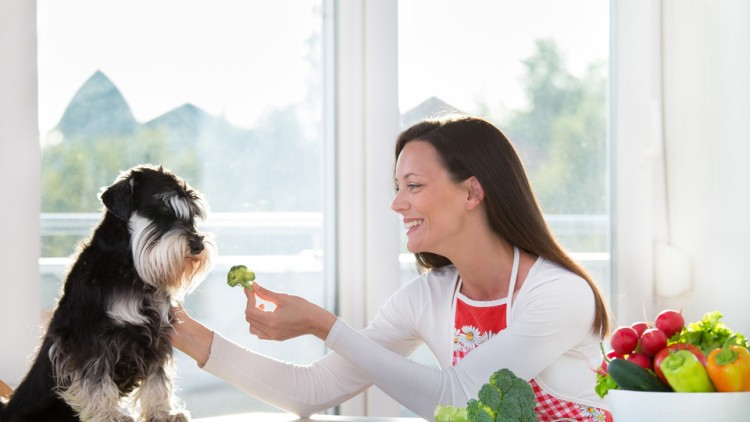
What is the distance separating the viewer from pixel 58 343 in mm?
1715

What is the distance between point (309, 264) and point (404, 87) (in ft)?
2.89

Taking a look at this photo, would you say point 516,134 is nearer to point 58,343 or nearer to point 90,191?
point 90,191

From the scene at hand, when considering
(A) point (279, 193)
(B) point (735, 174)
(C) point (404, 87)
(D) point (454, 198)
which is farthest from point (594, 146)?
(D) point (454, 198)

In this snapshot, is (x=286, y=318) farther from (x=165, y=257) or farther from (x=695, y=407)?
(x=695, y=407)

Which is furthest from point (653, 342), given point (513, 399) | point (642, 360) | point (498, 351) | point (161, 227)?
point (161, 227)

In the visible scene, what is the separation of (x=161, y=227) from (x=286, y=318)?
49cm

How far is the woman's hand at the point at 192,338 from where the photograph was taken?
2.10 m

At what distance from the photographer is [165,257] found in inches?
68.4

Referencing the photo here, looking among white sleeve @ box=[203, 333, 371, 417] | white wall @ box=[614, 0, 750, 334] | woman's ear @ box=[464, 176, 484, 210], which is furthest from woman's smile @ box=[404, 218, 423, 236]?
white wall @ box=[614, 0, 750, 334]

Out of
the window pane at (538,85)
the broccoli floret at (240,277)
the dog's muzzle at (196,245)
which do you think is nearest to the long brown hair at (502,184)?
the broccoli floret at (240,277)

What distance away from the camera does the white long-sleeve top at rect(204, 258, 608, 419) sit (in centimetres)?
208

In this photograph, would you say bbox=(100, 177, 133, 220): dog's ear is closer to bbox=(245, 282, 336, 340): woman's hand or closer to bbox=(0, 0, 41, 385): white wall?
bbox=(245, 282, 336, 340): woman's hand

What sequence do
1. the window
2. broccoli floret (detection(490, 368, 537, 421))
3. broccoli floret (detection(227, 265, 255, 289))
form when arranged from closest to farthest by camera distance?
broccoli floret (detection(490, 368, 537, 421)) → broccoli floret (detection(227, 265, 255, 289)) → the window

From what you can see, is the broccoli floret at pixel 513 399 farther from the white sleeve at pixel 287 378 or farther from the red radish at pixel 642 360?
the white sleeve at pixel 287 378
